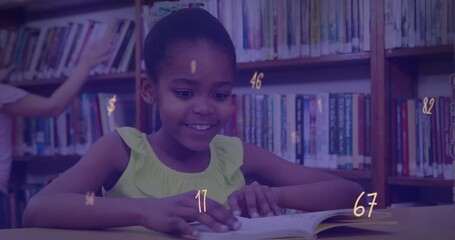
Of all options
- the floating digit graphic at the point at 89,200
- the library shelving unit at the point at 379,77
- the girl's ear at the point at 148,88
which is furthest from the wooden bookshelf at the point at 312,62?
the floating digit graphic at the point at 89,200

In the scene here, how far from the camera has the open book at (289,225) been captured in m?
0.61

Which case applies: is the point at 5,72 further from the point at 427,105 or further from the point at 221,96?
the point at 427,105

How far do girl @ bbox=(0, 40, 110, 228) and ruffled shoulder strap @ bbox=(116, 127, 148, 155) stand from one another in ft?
1.55

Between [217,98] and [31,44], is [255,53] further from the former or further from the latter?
[31,44]

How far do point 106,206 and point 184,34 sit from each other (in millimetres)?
285

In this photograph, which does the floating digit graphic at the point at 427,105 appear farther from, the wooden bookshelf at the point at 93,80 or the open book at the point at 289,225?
the wooden bookshelf at the point at 93,80

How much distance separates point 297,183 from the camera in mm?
1041

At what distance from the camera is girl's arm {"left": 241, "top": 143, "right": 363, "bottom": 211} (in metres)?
0.90

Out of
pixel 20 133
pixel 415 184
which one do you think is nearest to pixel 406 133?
pixel 415 184

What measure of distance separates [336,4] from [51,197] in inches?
26.6

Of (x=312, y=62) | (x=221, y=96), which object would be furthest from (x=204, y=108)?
(x=312, y=62)

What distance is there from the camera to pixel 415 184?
1.17 metres

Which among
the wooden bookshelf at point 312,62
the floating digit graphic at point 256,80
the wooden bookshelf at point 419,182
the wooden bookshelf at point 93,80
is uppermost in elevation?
Answer: the wooden bookshelf at point 312,62

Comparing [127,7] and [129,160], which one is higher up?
[127,7]
